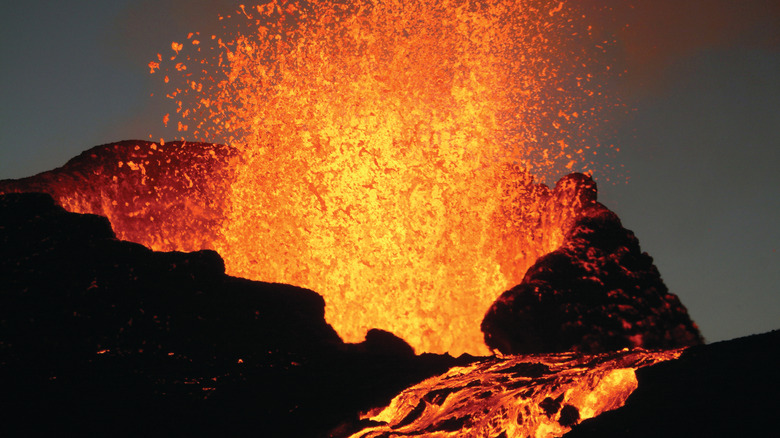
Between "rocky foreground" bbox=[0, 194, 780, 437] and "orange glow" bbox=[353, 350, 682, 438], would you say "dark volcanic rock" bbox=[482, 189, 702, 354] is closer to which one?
"rocky foreground" bbox=[0, 194, 780, 437]

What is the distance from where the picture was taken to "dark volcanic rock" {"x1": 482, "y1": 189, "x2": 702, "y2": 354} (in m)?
9.93

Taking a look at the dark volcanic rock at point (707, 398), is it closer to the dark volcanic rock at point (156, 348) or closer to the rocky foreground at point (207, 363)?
the rocky foreground at point (207, 363)

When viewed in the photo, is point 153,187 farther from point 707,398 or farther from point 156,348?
point 707,398

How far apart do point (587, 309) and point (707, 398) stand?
4.93m

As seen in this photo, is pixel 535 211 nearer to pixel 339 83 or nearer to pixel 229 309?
pixel 339 83

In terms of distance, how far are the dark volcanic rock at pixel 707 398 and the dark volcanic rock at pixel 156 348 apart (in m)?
2.65

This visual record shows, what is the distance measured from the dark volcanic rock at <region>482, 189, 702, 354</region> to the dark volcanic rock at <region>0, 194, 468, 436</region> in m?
2.11

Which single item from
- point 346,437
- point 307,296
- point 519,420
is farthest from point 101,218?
point 519,420

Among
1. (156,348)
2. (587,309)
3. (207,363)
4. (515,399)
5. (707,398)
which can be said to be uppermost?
(587,309)

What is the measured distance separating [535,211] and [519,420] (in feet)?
31.1

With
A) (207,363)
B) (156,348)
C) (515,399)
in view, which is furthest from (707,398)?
(156,348)

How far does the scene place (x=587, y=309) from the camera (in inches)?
404

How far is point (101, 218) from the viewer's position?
8648 millimetres

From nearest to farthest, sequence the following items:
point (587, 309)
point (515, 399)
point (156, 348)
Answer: point (515, 399) < point (156, 348) < point (587, 309)
